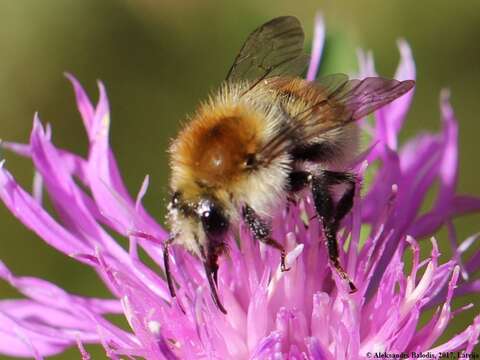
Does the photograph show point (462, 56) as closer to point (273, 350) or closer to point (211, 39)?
point (211, 39)

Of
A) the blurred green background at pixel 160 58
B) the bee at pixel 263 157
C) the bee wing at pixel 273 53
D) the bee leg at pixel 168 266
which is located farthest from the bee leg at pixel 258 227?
the blurred green background at pixel 160 58

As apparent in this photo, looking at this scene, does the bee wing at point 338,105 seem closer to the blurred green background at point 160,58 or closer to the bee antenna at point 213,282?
the bee antenna at point 213,282

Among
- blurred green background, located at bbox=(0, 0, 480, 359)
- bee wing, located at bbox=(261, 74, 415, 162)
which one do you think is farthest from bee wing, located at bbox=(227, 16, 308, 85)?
blurred green background, located at bbox=(0, 0, 480, 359)

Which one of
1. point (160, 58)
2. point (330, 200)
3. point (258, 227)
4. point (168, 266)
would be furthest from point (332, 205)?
point (160, 58)

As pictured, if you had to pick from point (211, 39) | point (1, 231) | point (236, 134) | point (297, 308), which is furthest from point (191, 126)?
point (211, 39)

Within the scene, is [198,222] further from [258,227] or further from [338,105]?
[338,105]

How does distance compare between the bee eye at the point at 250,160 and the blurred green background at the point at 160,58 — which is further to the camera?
the blurred green background at the point at 160,58
